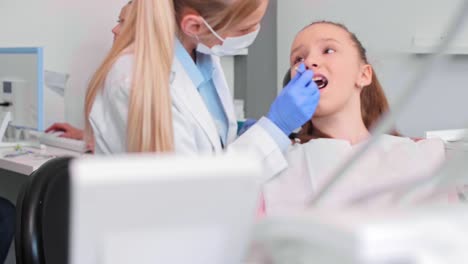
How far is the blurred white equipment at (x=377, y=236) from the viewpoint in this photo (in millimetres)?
273

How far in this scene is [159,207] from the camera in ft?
1.06

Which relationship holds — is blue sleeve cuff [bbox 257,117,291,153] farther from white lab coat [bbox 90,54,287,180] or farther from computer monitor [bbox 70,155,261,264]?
computer monitor [bbox 70,155,261,264]

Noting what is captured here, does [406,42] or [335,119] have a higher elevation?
[406,42]

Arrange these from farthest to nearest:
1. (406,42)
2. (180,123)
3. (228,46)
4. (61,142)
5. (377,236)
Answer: (406,42)
(61,142)
(228,46)
(180,123)
(377,236)

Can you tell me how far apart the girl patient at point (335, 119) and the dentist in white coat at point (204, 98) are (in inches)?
3.9

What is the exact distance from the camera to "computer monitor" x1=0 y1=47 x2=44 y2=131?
2.62m

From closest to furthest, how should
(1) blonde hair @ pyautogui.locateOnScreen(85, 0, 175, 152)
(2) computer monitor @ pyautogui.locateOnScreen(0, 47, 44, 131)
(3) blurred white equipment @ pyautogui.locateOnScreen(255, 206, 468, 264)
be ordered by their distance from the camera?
1. (3) blurred white equipment @ pyautogui.locateOnScreen(255, 206, 468, 264)
2. (1) blonde hair @ pyautogui.locateOnScreen(85, 0, 175, 152)
3. (2) computer monitor @ pyautogui.locateOnScreen(0, 47, 44, 131)

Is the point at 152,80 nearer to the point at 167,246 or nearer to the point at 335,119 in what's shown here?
the point at 335,119

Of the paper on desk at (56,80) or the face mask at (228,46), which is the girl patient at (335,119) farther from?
the paper on desk at (56,80)

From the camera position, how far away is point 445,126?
2717mm

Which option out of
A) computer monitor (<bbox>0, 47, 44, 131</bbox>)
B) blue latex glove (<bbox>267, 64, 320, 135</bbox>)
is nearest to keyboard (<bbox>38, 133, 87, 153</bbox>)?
computer monitor (<bbox>0, 47, 44, 131</bbox>)

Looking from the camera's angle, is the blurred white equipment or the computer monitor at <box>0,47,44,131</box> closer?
the blurred white equipment

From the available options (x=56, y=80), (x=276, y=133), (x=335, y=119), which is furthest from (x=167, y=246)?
(x=56, y=80)

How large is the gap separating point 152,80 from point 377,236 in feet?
2.84
